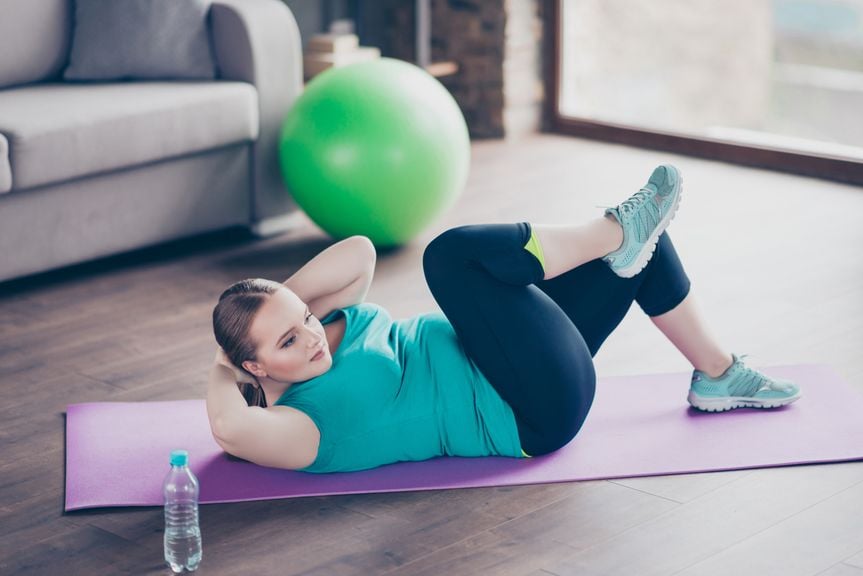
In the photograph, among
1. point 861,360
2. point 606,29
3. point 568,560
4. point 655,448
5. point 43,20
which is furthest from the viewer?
point 606,29

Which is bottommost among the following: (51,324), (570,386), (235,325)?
(51,324)

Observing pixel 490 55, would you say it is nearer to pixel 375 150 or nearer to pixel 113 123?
pixel 375 150

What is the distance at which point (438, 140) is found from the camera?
11.6 ft

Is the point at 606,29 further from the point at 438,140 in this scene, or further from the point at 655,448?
the point at 655,448

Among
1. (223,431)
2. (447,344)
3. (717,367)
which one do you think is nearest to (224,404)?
(223,431)

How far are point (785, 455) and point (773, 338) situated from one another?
68 cm

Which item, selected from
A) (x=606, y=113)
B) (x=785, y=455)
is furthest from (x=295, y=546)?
(x=606, y=113)

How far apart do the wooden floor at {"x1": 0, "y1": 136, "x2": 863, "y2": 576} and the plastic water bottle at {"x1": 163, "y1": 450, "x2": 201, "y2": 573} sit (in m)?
0.04

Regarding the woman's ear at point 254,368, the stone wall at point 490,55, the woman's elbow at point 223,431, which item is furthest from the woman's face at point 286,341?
the stone wall at point 490,55

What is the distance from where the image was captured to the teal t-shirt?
2146 mm

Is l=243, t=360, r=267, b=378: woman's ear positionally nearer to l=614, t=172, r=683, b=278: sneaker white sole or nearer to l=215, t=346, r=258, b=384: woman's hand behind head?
l=215, t=346, r=258, b=384: woman's hand behind head

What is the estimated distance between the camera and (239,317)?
80.9 inches

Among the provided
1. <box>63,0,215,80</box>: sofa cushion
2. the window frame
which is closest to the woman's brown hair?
<box>63,0,215,80</box>: sofa cushion

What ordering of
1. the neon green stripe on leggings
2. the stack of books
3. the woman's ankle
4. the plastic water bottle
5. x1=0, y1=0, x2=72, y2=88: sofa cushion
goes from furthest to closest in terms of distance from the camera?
the stack of books → x1=0, y1=0, x2=72, y2=88: sofa cushion → the woman's ankle → the neon green stripe on leggings → the plastic water bottle
